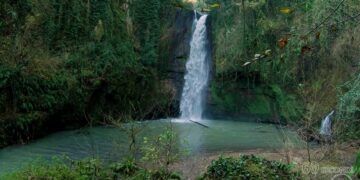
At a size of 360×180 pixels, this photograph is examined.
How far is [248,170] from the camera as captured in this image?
7.90 m

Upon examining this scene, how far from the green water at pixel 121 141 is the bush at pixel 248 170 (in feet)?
8.02

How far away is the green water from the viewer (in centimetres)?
1236

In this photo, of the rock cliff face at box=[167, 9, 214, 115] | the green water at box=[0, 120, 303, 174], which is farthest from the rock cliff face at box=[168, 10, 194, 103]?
the green water at box=[0, 120, 303, 174]

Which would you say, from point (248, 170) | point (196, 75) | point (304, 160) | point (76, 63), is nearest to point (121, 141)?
point (76, 63)

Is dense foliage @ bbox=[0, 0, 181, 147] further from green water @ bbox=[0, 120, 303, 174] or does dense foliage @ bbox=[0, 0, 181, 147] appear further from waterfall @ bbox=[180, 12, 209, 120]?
waterfall @ bbox=[180, 12, 209, 120]

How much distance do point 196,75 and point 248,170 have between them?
17532mm

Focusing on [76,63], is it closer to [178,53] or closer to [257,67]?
[178,53]

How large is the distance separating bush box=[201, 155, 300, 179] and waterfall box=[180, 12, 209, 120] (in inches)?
645

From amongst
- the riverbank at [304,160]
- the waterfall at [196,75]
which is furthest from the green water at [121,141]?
the waterfall at [196,75]

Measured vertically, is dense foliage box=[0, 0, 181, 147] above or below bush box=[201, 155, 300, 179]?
above

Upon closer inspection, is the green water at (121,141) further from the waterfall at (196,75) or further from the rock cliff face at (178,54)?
the rock cliff face at (178,54)

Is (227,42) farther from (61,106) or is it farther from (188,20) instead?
(61,106)

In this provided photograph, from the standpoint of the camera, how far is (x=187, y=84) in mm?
25188

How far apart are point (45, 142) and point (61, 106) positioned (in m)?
2.29
